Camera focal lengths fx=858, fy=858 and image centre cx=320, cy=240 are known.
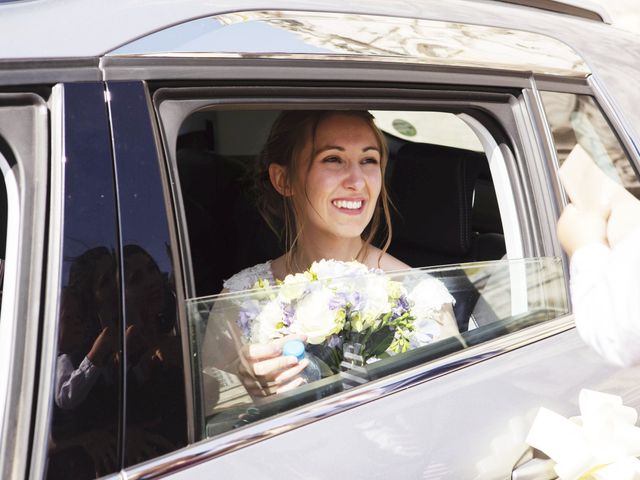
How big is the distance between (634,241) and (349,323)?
66 centimetres

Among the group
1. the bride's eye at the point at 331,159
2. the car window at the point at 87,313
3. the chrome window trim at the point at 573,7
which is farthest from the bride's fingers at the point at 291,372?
the chrome window trim at the point at 573,7

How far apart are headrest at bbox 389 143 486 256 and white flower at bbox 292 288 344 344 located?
1057mm

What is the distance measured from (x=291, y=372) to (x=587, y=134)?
1.04 meters

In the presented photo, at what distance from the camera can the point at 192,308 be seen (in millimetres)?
1400

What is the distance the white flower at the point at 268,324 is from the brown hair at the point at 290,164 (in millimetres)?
885

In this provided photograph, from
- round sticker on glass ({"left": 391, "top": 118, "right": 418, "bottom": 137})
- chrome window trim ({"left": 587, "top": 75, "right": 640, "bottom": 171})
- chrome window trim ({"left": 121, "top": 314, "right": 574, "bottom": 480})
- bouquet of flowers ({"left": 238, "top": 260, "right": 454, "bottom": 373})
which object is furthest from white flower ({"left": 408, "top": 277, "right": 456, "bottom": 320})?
round sticker on glass ({"left": 391, "top": 118, "right": 418, "bottom": 137})

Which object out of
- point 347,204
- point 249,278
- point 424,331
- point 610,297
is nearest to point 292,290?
point 424,331

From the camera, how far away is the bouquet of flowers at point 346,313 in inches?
64.5

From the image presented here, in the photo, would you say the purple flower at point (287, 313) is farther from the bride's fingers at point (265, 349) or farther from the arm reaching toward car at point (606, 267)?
the arm reaching toward car at point (606, 267)

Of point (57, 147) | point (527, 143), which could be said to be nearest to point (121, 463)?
point (57, 147)

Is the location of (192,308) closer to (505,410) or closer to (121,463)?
(121,463)

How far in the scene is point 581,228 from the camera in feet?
4.80

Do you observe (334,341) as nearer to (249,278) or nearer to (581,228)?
(581,228)

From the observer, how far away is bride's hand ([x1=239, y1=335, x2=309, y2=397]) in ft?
5.11
